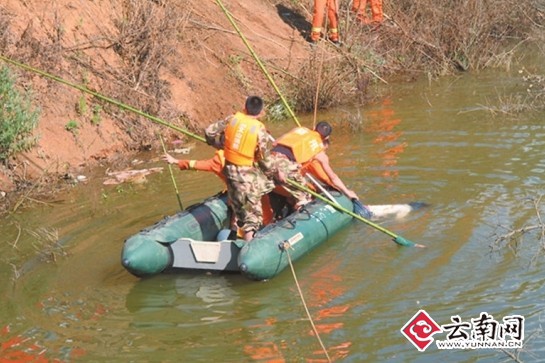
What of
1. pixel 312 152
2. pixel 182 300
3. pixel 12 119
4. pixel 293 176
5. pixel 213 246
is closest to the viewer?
pixel 182 300

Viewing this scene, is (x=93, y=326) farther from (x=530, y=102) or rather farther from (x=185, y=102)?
(x=530, y=102)

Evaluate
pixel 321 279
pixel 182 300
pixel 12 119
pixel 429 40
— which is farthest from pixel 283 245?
pixel 429 40

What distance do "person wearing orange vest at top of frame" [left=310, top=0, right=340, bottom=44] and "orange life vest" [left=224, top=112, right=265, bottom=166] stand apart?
34.3 ft

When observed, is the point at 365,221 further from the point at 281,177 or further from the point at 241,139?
the point at 241,139

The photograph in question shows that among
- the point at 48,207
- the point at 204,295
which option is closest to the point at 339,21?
the point at 48,207

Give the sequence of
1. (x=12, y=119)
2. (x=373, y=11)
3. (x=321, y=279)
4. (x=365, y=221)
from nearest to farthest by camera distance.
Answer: (x=321, y=279)
(x=365, y=221)
(x=12, y=119)
(x=373, y=11)

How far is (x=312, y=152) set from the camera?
11.3 metres

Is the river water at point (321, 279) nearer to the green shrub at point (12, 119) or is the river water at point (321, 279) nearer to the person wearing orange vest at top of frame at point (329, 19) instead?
the green shrub at point (12, 119)

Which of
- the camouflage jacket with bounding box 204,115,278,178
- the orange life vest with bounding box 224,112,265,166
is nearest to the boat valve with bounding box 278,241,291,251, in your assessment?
the camouflage jacket with bounding box 204,115,278,178

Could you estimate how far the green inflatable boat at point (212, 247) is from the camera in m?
9.36

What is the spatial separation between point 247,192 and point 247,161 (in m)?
0.34

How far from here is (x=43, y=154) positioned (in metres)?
14.1

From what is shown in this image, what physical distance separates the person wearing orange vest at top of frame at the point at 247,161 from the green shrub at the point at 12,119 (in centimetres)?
421

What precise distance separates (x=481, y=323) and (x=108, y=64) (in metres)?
10.1
